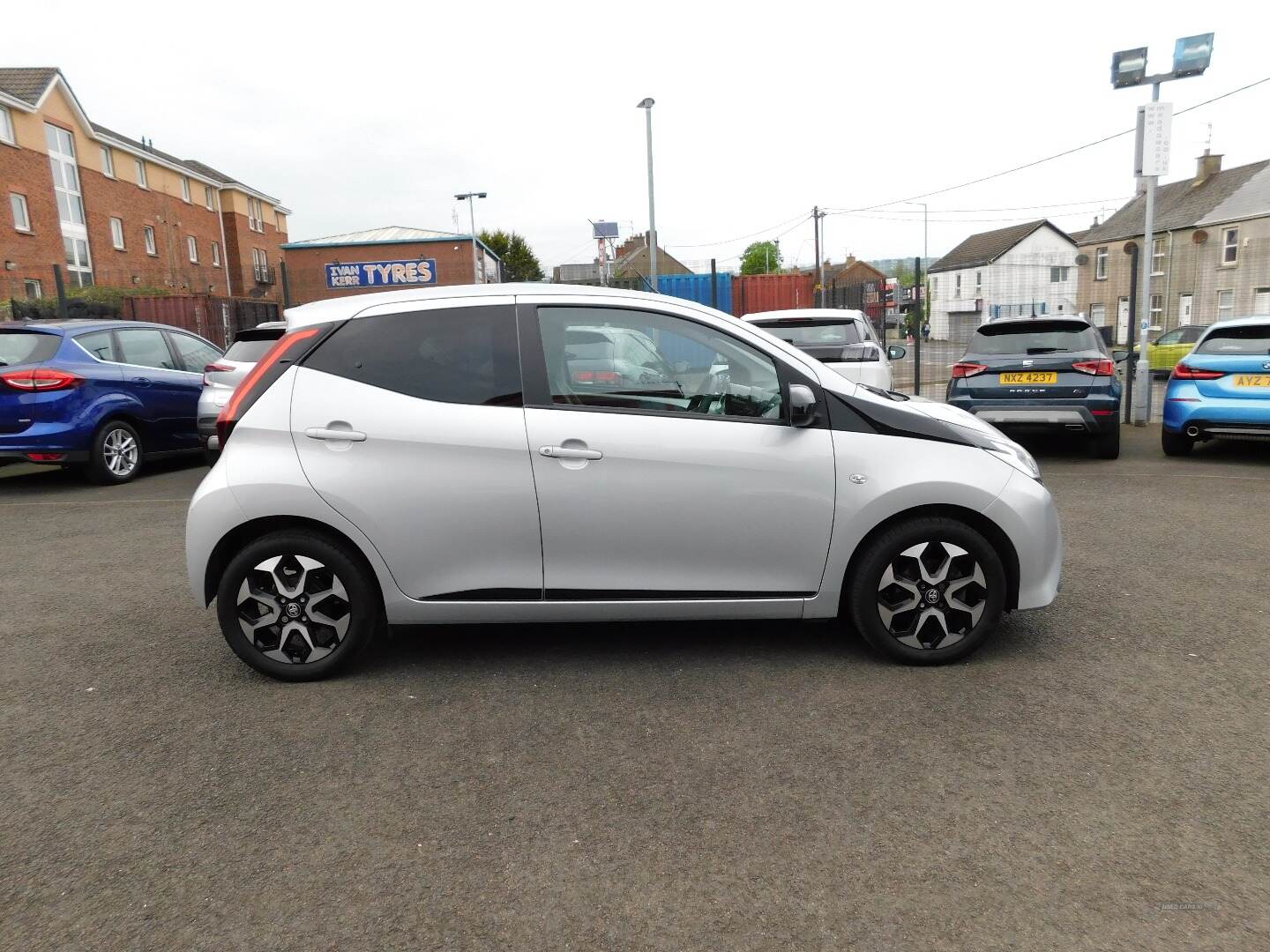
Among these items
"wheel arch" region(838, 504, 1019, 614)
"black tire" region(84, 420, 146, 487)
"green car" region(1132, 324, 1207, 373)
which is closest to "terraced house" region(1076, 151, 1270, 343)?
"green car" region(1132, 324, 1207, 373)

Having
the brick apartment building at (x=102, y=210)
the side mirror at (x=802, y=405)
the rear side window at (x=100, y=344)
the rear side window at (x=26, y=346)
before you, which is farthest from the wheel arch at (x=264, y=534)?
the brick apartment building at (x=102, y=210)

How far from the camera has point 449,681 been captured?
13.0 feet

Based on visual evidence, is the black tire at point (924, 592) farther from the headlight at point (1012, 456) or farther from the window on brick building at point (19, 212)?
the window on brick building at point (19, 212)

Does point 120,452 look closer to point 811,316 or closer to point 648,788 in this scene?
point 811,316

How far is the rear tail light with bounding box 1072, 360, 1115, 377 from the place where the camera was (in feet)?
29.3

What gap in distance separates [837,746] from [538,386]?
1.86m

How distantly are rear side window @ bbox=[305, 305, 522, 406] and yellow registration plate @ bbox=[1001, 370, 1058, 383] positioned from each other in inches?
269

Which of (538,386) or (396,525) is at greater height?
(538,386)

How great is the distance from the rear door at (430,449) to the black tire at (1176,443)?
8.34m

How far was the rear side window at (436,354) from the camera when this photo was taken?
12.6ft

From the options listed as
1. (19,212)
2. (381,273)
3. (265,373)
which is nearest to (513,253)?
(381,273)

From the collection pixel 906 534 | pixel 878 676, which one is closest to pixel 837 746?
pixel 878 676

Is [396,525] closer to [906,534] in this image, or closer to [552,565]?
[552,565]

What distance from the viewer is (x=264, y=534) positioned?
12.7 feet
